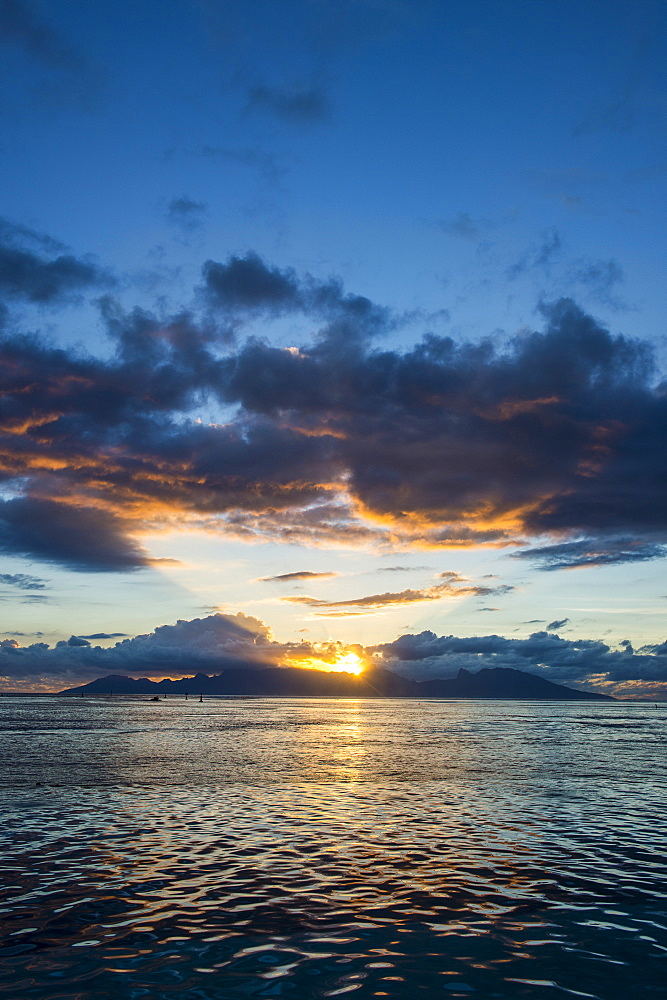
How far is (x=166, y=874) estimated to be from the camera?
21531 millimetres

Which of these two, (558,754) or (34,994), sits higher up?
(34,994)

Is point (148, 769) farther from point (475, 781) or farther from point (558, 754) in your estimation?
point (558, 754)

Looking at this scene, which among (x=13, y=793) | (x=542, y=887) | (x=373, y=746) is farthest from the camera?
(x=373, y=746)

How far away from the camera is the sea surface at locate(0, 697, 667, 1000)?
46.4ft

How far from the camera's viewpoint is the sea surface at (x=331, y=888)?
14.1 m

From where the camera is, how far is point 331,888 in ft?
66.7

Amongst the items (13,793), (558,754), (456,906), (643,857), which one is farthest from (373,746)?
(456,906)

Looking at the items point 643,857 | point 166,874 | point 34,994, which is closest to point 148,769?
point 166,874

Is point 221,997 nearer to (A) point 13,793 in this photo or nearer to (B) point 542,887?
(B) point 542,887

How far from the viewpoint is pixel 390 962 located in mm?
14820

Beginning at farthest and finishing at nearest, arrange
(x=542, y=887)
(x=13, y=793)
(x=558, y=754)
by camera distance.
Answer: (x=558, y=754) → (x=13, y=793) → (x=542, y=887)

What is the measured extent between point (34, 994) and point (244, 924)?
5.51 m

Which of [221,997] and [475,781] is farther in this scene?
[475,781]

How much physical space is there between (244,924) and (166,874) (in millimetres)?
5472
